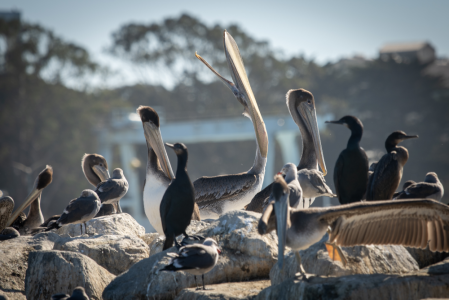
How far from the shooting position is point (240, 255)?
546 centimetres

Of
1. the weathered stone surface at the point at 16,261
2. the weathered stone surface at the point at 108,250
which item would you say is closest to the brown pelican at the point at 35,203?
the weathered stone surface at the point at 16,261

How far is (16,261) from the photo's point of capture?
611 centimetres

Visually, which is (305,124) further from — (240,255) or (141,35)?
(141,35)

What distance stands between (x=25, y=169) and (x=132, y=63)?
1024 centimetres

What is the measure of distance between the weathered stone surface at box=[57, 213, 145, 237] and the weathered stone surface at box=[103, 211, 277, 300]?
2162 millimetres

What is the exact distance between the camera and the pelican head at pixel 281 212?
13.2 feet

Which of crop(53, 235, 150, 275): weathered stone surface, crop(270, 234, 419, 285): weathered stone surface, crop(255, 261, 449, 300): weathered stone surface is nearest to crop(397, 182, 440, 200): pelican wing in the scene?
crop(270, 234, 419, 285): weathered stone surface

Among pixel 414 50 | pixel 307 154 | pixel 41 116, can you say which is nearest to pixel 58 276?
pixel 307 154

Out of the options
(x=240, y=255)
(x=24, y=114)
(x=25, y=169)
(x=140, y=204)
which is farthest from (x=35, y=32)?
(x=240, y=255)

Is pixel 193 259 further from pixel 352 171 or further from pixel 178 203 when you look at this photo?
pixel 352 171

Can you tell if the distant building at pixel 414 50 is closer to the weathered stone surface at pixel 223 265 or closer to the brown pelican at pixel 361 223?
→ the weathered stone surface at pixel 223 265

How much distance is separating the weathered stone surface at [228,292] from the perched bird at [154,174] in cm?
163

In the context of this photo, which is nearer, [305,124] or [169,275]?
[169,275]

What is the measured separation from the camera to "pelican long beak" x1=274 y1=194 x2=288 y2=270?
4008mm
